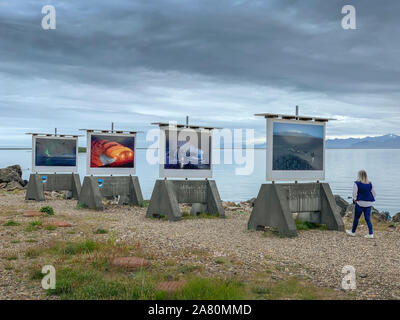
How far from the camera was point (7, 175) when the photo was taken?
37.8 m

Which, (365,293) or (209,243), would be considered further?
(209,243)

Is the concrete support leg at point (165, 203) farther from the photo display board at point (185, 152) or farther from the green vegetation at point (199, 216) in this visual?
the green vegetation at point (199, 216)

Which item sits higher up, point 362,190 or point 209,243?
point 362,190

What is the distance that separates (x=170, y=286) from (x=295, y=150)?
30.7 ft

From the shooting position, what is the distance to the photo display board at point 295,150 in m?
14.9

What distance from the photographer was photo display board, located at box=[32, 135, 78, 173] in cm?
2712

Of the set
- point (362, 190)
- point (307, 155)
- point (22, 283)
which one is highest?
point (307, 155)

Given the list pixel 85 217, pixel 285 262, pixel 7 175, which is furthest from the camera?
pixel 7 175

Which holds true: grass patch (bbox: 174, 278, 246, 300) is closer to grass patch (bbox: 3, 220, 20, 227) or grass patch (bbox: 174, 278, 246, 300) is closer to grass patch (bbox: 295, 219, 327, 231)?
grass patch (bbox: 295, 219, 327, 231)

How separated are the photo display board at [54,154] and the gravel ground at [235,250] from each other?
9.94 m

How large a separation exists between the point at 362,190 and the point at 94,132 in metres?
14.7

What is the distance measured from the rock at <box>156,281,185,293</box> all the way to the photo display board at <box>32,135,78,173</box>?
21569mm
